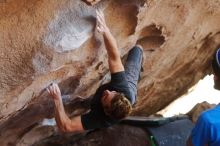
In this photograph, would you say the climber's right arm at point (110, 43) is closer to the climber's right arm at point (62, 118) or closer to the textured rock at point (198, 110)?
the climber's right arm at point (62, 118)

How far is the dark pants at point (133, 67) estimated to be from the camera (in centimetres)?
311

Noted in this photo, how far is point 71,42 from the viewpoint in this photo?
2.71 metres

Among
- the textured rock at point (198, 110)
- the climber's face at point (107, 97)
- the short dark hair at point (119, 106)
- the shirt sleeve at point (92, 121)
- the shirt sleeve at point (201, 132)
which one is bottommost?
the textured rock at point (198, 110)

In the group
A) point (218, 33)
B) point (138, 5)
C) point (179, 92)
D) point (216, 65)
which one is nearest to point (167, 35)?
point (138, 5)

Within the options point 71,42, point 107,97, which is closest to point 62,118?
point 107,97

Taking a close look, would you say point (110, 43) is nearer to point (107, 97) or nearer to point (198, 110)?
point (107, 97)

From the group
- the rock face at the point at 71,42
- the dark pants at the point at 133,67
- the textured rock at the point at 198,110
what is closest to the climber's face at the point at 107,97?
the dark pants at the point at 133,67

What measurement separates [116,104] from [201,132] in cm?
70

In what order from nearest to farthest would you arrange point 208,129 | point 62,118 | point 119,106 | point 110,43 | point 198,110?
point 208,129
point 119,106
point 110,43
point 62,118
point 198,110

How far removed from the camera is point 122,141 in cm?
365

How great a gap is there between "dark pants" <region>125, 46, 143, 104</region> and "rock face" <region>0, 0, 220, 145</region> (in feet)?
0.37

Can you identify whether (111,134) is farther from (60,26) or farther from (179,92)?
(179,92)

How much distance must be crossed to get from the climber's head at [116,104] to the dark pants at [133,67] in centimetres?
28

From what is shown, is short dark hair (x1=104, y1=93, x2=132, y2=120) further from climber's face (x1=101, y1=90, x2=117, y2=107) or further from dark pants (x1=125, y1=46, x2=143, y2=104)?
dark pants (x1=125, y1=46, x2=143, y2=104)
